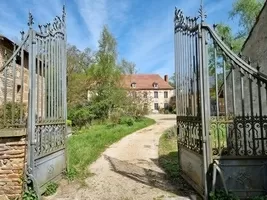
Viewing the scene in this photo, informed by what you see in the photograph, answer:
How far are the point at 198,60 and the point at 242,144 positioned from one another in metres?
1.74

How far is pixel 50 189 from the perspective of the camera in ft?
17.8

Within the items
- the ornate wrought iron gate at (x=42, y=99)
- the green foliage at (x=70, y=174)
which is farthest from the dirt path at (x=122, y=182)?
the ornate wrought iron gate at (x=42, y=99)

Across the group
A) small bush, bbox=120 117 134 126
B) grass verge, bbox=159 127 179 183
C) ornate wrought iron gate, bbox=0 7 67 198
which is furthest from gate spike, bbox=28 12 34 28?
small bush, bbox=120 117 134 126

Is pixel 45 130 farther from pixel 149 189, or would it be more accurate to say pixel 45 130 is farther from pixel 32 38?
pixel 149 189

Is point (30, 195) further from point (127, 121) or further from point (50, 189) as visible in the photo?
point (127, 121)

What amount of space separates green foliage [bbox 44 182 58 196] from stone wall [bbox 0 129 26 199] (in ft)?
2.01

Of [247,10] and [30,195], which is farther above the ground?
[247,10]

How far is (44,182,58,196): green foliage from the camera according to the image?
5.34 m

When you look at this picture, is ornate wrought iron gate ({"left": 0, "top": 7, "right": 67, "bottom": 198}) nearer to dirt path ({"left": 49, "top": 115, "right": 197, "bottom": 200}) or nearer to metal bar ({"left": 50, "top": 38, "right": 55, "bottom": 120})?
metal bar ({"left": 50, "top": 38, "right": 55, "bottom": 120})

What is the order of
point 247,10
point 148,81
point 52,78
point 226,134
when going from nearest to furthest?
point 226,134
point 52,78
point 247,10
point 148,81

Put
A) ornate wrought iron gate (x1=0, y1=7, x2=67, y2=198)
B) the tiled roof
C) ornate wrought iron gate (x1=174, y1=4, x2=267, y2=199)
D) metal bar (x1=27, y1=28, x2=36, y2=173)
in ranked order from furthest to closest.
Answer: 1. the tiled roof
2. ornate wrought iron gate (x1=0, y1=7, x2=67, y2=198)
3. metal bar (x1=27, y1=28, x2=36, y2=173)
4. ornate wrought iron gate (x1=174, y1=4, x2=267, y2=199)

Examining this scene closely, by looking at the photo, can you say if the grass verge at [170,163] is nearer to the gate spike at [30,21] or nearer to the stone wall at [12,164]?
the stone wall at [12,164]

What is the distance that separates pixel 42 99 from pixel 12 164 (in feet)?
4.74

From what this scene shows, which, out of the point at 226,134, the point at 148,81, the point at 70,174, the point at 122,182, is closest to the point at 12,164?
the point at 70,174
